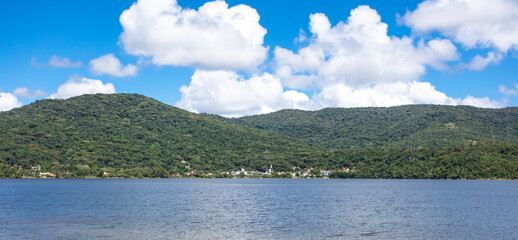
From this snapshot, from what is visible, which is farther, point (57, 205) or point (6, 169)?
point (6, 169)

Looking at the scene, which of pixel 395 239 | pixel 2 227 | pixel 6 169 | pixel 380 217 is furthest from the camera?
pixel 6 169

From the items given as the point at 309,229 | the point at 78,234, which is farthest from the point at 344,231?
the point at 78,234

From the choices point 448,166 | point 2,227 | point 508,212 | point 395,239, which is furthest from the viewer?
point 448,166

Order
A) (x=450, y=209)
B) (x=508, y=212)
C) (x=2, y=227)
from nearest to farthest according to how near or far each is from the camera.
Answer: (x=2, y=227) → (x=508, y=212) → (x=450, y=209)

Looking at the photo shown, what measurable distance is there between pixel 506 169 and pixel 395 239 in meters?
154

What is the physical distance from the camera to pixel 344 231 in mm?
48250

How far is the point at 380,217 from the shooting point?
60344 millimetres

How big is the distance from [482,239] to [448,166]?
153 m

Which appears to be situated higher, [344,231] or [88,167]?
[88,167]

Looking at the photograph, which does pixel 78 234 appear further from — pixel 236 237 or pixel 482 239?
pixel 482 239

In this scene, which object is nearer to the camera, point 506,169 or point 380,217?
point 380,217

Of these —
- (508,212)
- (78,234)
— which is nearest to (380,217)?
(508,212)

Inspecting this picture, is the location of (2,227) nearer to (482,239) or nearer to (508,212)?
(482,239)

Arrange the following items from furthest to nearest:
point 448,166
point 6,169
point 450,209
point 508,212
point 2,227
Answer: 1. point 448,166
2. point 6,169
3. point 450,209
4. point 508,212
5. point 2,227
